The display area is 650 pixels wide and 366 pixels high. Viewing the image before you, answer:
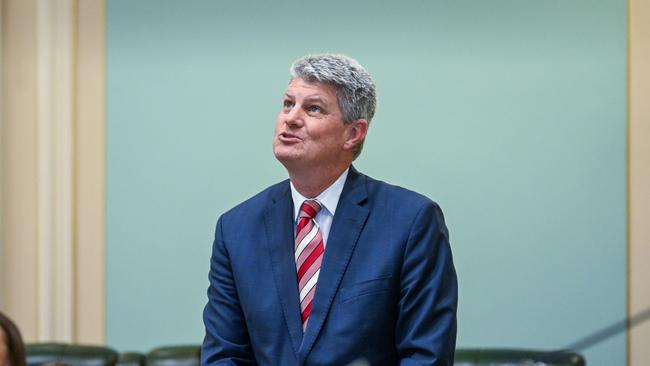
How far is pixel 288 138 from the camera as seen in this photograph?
2.46 metres

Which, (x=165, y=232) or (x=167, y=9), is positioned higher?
(x=167, y=9)

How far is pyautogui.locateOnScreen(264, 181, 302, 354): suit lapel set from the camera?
243 cm

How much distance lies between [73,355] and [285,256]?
1503 millimetres

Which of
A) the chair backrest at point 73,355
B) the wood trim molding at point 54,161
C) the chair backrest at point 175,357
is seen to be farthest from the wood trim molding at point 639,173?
the wood trim molding at point 54,161

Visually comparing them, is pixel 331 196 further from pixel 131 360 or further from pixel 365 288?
pixel 131 360

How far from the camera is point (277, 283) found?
8.12 ft

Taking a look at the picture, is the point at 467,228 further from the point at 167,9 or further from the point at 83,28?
the point at 83,28

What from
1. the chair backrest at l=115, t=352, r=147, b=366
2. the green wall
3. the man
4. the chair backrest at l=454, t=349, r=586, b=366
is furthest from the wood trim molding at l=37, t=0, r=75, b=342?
the man

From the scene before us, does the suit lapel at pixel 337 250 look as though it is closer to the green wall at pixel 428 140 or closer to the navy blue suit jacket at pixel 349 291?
the navy blue suit jacket at pixel 349 291

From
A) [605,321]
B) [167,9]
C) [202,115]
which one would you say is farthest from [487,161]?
[167,9]

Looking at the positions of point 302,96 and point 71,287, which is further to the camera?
point 71,287

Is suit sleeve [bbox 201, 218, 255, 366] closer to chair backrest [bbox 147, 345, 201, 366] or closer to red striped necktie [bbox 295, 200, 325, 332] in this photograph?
red striped necktie [bbox 295, 200, 325, 332]

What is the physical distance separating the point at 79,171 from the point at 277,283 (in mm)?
2153

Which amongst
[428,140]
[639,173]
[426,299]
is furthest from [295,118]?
[639,173]
